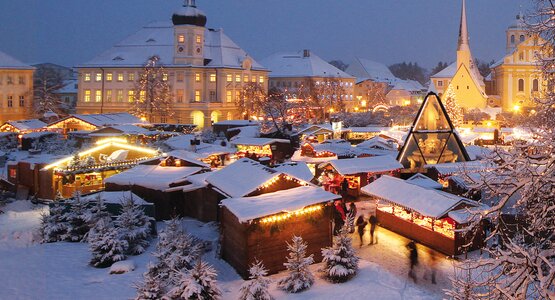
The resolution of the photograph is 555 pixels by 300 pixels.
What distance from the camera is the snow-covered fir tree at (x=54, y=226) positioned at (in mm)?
18141

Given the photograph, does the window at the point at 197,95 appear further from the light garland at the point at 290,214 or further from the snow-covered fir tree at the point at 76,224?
the light garland at the point at 290,214

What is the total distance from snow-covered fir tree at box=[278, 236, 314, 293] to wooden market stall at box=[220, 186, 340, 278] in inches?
43.1

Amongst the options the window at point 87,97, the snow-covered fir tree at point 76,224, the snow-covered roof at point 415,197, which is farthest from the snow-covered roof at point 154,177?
the window at point 87,97

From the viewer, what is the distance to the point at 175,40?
195 feet

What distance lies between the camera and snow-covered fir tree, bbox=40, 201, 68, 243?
18141mm

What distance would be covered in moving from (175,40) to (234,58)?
26.7 feet

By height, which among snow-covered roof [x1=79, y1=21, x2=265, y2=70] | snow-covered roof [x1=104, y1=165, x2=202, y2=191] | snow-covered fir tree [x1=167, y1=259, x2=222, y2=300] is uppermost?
snow-covered roof [x1=79, y1=21, x2=265, y2=70]

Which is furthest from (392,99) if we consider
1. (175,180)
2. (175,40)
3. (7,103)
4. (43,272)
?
(43,272)

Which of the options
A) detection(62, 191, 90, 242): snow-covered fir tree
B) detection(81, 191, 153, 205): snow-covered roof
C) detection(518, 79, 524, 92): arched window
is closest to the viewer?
detection(62, 191, 90, 242): snow-covered fir tree

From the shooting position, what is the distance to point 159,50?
62.2 metres

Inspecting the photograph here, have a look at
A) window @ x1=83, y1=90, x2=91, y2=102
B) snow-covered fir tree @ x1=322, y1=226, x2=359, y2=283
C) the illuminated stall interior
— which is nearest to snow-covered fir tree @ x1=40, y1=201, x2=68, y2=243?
the illuminated stall interior

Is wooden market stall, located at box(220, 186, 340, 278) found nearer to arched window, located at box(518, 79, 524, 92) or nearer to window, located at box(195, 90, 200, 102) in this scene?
window, located at box(195, 90, 200, 102)

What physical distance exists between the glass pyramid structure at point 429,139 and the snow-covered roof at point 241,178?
10032 mm

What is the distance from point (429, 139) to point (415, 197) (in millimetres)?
9402
